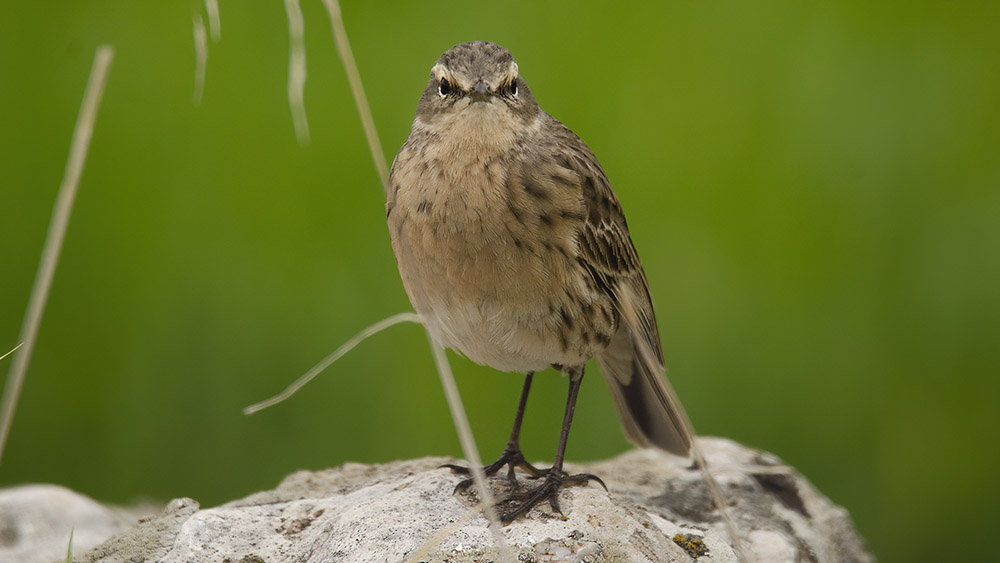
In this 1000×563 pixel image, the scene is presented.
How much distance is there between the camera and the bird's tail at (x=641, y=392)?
15.3 feet

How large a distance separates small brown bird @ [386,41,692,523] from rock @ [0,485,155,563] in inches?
62.9

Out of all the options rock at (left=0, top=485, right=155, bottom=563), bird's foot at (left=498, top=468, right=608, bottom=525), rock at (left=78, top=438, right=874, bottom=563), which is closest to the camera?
rock at (left=78, top=438, right=874, bottom=563)

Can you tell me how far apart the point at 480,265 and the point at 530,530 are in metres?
0.92

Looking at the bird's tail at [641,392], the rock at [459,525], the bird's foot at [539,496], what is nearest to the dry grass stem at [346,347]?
the rock at [459,525]

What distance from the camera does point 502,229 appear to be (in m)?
3.83

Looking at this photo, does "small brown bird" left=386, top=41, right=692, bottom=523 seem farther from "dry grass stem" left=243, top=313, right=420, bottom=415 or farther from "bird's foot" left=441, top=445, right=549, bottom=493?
"dry grass stem" left=243, top=313, right=420, bottom=415

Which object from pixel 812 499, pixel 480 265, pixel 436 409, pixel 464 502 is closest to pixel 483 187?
pixel 480 265

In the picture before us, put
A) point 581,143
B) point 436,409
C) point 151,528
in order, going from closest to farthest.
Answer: point 151,528, point 581,143, point 436,409

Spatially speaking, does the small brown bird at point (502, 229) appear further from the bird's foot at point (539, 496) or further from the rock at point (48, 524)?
the rock at point (48, 524)

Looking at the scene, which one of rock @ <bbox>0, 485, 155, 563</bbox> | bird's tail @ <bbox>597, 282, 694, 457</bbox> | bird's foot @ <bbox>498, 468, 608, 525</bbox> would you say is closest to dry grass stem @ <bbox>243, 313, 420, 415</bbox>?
bird's foot @ <bbox>498, 468, 608, 525</bbox>

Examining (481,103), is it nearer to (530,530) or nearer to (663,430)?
(530,530)

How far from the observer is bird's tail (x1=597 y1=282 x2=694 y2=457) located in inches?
184

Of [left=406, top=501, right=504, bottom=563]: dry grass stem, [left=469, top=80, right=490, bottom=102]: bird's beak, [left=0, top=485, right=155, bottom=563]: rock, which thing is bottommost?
[left=0, top=485, right=155, bottom=563]: rock

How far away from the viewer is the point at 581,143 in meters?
4.39
